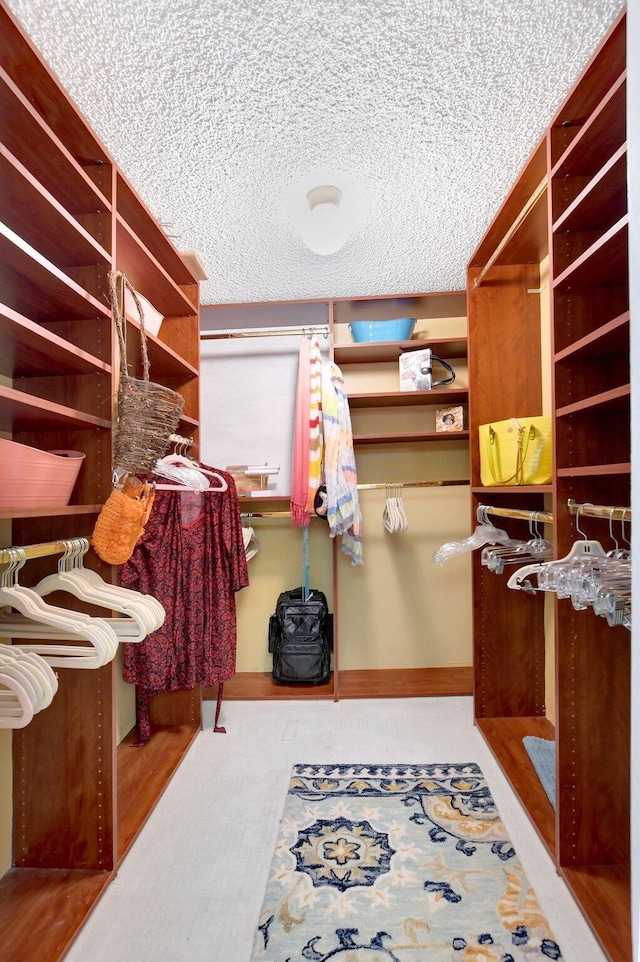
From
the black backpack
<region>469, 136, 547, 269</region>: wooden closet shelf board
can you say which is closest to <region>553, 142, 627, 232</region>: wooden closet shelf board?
<region>469, 136, 547, 269</region>: wooden closet shelf board

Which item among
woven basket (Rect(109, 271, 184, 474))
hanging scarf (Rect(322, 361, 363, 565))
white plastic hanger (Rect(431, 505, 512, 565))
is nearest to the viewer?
woven basket (Rect(109, 271, 184, 474))

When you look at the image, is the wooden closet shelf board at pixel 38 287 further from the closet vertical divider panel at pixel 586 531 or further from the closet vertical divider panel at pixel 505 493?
the closet vertical divider panel at pixel 505 493

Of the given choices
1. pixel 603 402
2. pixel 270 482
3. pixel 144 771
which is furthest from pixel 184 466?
pixel 603 402

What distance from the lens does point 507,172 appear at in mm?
2100

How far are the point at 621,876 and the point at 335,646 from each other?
66.8 inches

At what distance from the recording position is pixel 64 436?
1.63 meters

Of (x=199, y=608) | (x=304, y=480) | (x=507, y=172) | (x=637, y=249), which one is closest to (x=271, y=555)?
(x=304, y=480)

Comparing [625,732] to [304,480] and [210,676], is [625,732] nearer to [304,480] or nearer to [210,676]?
[210,676]

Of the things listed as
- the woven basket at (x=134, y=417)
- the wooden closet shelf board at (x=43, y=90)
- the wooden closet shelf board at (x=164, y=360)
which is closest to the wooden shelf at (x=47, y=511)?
the woven basket at (x=134, y=417)

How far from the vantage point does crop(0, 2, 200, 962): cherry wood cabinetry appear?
4.44ft

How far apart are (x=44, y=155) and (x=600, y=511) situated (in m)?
1.79

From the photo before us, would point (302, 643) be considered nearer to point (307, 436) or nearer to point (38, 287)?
point (307, 436)

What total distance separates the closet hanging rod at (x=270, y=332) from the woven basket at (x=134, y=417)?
1581mm

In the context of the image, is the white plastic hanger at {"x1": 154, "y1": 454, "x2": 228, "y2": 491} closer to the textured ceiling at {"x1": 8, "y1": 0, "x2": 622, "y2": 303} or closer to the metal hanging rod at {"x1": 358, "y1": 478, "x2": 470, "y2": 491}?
the metal hanging rod at {"x1": 358, "y1": 478, "x2": 470, "y2": 491}
